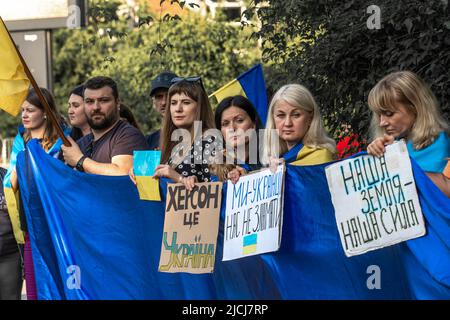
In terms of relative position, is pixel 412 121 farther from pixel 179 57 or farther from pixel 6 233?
pixel 179 57

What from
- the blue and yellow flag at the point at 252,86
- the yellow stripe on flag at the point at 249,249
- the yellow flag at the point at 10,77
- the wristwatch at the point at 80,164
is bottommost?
the yellow stripe on flag at the point at 249,249

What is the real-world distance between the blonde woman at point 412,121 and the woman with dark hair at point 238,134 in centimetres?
106

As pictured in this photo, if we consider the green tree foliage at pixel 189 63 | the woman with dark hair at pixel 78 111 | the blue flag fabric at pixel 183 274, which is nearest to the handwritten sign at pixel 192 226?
the blue flag fabric at pixel 183 274

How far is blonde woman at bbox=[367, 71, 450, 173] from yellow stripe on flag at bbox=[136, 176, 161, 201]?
1488mm

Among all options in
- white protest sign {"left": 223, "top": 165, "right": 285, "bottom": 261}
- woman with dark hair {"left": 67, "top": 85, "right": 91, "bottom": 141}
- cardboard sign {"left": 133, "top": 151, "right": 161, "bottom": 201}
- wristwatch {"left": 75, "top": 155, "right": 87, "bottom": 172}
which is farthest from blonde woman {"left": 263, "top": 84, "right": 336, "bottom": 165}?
woman with dark hair {"left": 67, "top": 85, "right": 91, "bottom": 141}

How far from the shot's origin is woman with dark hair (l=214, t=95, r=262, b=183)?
6.47m

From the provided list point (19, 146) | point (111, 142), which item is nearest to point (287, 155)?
point (111, 142)

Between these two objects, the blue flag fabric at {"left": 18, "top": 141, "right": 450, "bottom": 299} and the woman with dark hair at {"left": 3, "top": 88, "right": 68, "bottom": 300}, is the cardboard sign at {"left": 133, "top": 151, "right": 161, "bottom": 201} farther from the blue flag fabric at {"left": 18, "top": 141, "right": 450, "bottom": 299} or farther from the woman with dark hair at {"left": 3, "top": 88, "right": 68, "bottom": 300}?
the woman with dark hair at {"left": 3, "top": 88, "right": 68, "bottom": 300}

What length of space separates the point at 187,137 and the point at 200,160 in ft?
0.80

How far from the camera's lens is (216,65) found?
18.1 meters

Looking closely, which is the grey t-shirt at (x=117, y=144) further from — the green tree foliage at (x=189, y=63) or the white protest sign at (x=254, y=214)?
the green tree foliage at (x=189, y=63)

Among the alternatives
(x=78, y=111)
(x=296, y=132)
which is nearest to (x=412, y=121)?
(x=296, y=132)

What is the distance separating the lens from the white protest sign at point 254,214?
5902mm

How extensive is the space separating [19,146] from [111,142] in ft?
2.43
